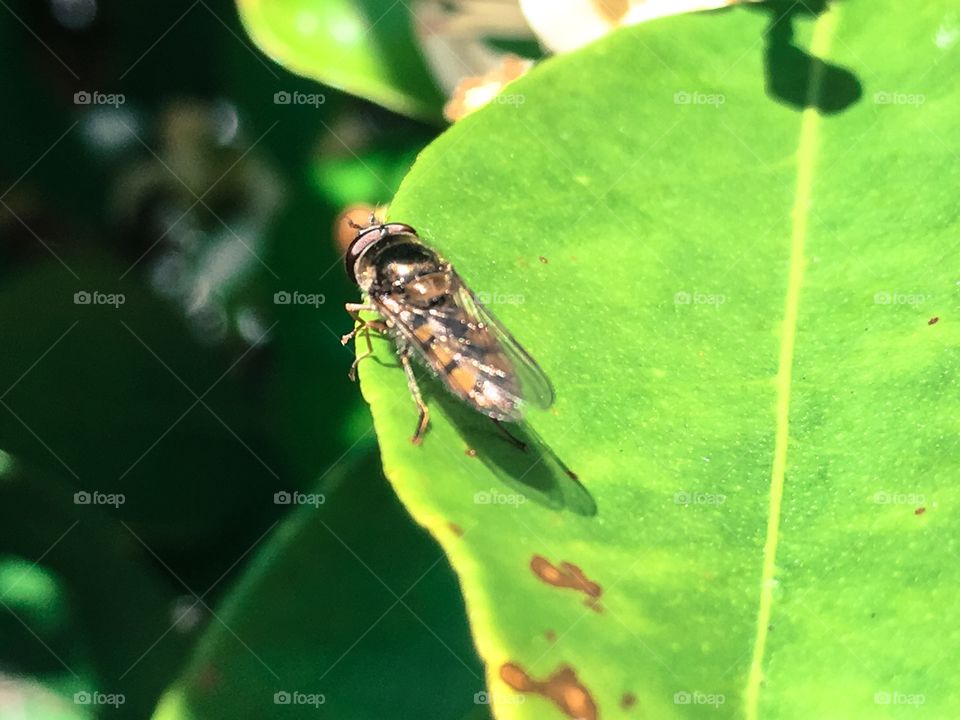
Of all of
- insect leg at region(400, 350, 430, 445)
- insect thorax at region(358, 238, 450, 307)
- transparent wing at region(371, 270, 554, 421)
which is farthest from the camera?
insect thorax at region(358, 238, 450, 307)

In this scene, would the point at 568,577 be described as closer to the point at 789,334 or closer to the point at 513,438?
the point at 513,438

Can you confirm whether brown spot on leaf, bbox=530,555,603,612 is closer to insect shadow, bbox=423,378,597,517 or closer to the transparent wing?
insect shadow, bbox=423,378,597,517

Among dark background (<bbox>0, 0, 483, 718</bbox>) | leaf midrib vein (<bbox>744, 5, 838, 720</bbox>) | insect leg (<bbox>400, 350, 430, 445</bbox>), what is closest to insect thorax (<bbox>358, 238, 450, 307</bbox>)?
dark background (<bbox>0, 0, 483, 718</bbox>)

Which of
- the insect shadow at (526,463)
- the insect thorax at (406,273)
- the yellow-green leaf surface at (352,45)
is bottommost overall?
the insect shadow at (526,463)

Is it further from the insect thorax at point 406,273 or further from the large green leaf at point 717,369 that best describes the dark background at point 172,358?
the large green leaf at point 717,369

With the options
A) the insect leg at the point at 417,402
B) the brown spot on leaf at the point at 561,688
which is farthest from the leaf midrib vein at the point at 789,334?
the insect leg at the point at 417,402
